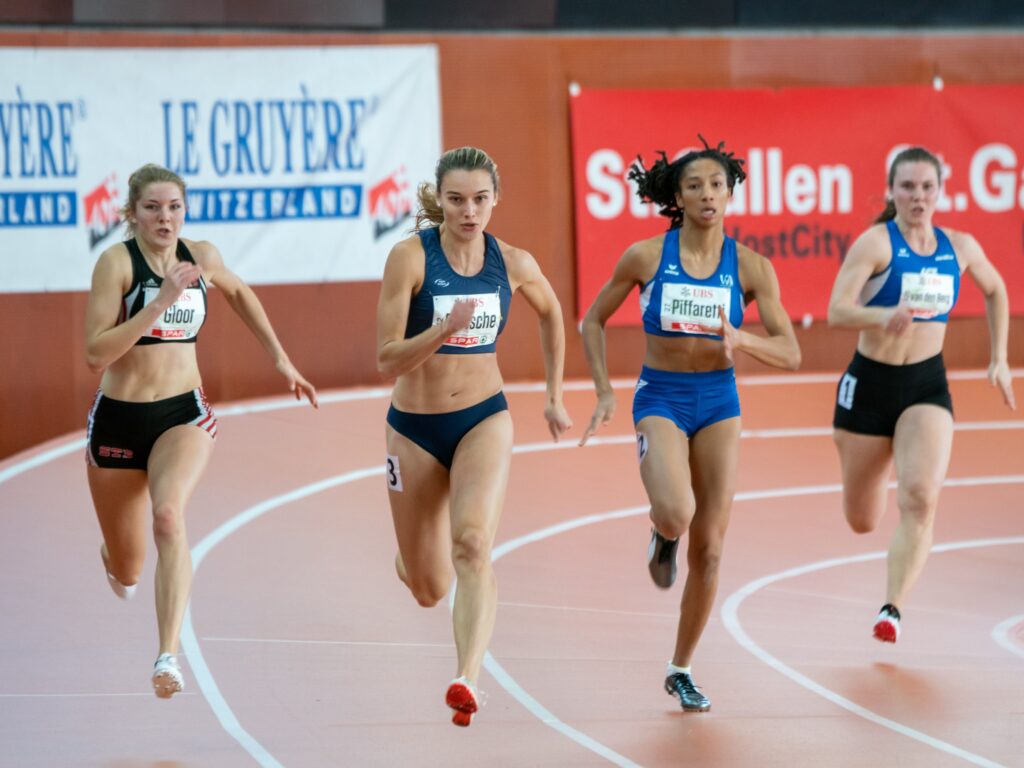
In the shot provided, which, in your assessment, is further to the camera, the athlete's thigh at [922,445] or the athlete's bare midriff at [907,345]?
the athlete's bare midriff at [907,345]

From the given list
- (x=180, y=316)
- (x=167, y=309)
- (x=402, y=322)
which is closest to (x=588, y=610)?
(x=402, y=322)

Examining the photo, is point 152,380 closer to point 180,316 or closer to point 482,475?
point 180,316

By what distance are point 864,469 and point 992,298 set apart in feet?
3.75

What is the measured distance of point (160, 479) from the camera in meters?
6.18

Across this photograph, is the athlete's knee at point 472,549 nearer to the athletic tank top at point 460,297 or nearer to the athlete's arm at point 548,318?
the athlete's arm at point 548,318

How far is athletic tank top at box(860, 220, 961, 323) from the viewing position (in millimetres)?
7387

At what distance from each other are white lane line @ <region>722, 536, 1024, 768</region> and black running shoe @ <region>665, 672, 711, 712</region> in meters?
0.58

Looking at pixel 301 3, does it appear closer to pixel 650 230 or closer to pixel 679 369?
pixel 650 230

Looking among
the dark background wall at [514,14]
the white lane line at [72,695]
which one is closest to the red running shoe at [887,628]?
the white lane line at [72,695]

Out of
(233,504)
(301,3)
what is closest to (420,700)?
(233,504)

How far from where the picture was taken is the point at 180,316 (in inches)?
251

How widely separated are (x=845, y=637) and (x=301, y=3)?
924 centimetres

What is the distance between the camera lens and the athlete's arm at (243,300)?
259 inches

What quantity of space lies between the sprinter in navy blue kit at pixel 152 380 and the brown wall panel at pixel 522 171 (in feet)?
25.5
